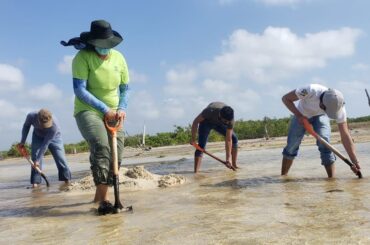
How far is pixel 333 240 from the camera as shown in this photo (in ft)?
8.87

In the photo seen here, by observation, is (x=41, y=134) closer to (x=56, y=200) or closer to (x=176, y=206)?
(x=56, y=200)

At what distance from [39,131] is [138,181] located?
8.49ft

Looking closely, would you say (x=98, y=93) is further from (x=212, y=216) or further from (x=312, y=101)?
(x=312, y=101)

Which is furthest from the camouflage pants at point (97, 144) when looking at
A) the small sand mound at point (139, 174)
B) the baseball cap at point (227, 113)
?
the baseball cap at point (227, 113)

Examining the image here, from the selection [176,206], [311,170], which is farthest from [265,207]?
[311,170]

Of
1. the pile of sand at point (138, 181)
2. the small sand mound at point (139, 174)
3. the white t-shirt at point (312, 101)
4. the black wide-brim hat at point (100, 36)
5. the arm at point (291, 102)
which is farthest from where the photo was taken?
the small sand mound at point (139, 174)

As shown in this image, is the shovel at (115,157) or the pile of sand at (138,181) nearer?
the shovel at (115,157)

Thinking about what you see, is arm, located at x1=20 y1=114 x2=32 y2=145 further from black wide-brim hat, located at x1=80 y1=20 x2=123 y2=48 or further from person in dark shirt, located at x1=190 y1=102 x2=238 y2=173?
black wide-brim hat, located at x1=80 y1=20 x2=123 y2=48

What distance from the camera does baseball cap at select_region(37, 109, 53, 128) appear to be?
24.9ft

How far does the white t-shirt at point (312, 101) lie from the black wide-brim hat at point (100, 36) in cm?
261

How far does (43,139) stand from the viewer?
26.5 ft

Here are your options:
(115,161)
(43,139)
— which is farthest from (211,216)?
(43,139)

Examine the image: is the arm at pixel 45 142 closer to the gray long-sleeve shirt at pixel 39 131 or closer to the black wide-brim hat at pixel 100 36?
the gray long-sleeve shirt at pixel 39 131

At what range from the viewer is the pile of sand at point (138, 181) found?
614 centimetres
